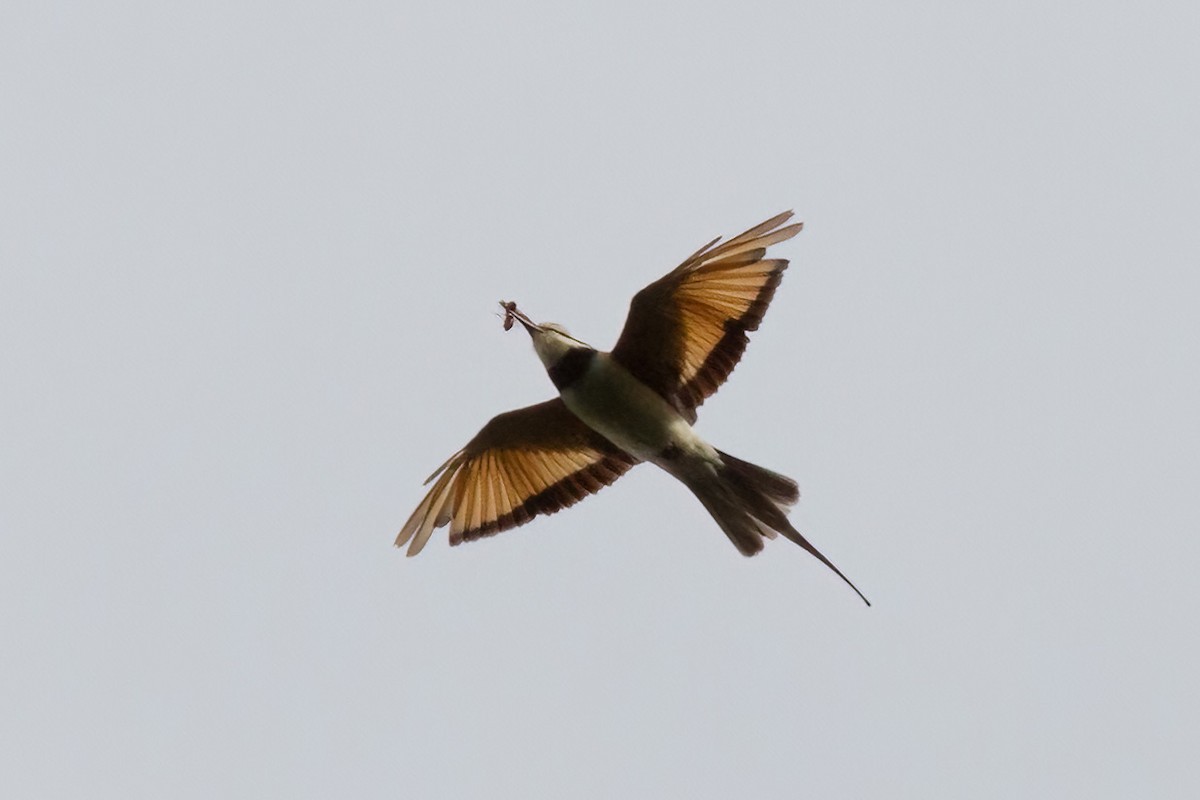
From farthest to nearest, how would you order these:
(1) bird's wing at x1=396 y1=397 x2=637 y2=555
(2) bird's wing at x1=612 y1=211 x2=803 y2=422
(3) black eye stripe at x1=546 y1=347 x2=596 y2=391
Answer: (1) bird's wing at x1=396 y1=397 x2=637 y2=555 → (3) black eye stripe at x1=546 y1=347 x2=596 y2=391 → (2) bird's wing at x1=612 y1=211 x2=803 y2=422

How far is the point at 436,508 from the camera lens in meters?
11.8

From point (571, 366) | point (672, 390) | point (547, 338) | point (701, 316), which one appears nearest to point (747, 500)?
point (672, 390)

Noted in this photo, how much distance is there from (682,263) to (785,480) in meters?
1.44

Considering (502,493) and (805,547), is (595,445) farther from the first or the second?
(805,547)

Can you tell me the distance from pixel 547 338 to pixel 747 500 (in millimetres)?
1592

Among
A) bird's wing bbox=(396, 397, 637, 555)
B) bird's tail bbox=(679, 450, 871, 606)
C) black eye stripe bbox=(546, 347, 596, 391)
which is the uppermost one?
black eye stripe bbox=(546, 347, 596, 391)

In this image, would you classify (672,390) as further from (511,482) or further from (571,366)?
(511,482)

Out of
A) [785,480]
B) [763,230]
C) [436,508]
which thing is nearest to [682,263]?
[763,230]

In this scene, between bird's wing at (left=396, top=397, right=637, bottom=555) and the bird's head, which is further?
bird's wing at (left=396, top=397, right=637, bottom=555)

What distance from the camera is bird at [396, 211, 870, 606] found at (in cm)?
1097

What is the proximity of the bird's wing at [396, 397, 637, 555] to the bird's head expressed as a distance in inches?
24.6

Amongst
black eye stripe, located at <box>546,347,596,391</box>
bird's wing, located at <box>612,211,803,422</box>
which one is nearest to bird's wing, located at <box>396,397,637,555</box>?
black eye stripe, located at <box>546,347,596,391</box>

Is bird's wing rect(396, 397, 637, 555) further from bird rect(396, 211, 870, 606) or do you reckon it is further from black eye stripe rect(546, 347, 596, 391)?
black eye stripe rect(546, 347, 596, 391)

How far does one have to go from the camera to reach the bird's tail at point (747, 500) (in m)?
10.9
